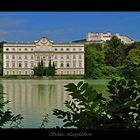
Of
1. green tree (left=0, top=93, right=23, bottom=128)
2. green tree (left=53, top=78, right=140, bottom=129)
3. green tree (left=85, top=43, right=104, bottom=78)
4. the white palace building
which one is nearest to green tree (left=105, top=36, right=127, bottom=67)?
green tree (left=85, top=43, right=104, bottom=78)

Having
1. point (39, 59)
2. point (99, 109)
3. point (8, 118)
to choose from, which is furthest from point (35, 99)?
point (99, 109)

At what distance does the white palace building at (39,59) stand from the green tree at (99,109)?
1.01 ft

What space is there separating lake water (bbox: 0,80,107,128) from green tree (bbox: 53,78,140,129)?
0.17 ft

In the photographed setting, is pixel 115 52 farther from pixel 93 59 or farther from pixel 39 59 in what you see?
pixel 39 59

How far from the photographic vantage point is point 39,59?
1870mm

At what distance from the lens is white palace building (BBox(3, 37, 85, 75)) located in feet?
5.68

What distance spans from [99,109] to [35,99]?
0.53 meters

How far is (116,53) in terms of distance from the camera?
1825mm

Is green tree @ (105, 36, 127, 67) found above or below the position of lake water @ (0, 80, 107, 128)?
above

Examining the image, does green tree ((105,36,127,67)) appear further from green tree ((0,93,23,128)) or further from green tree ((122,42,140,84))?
green tree ((0,93,23,128))

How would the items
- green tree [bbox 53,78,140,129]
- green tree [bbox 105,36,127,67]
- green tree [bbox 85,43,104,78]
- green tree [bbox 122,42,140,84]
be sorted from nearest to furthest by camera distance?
green tree [bbox 53,78,140,129] < green tree [bbox 122,42,140,84] < green tree [bbox 105,36,127,67] < green tree [bbox 85,43,104,78]

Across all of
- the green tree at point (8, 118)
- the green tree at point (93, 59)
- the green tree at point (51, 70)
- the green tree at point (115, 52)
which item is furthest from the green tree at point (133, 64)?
the green tree at point (8, 118)
